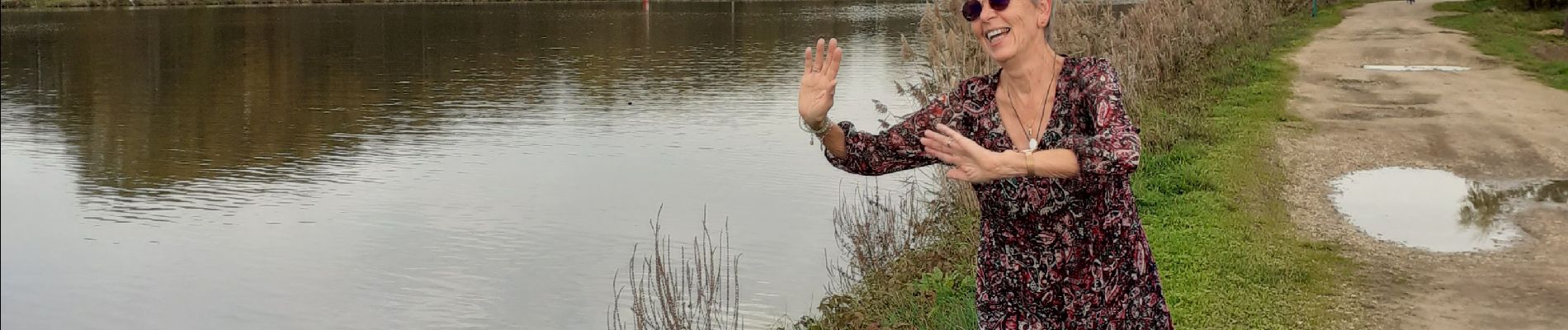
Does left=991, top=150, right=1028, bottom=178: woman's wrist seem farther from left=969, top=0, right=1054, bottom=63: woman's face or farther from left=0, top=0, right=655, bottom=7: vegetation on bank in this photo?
left=0, top=0, right=655, bottom=7: vegetation on bank

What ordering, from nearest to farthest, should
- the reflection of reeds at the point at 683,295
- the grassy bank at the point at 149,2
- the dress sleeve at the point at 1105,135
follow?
the dress sleeve at the point at 1105,135, the reflection of reeds at the point at 683,295, the grassy bank at the point at 149,2

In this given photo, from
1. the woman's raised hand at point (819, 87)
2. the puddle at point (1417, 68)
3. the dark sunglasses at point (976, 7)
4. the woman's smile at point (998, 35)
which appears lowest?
the puddle at point (1417, 68)

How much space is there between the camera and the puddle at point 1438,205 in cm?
782

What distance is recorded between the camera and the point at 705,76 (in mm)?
22594

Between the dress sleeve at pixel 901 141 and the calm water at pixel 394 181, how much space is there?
4.73m

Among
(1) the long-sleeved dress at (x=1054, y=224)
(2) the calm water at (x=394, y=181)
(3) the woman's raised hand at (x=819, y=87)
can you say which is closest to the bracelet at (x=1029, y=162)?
(1) the long-sleeved dress at (x=1054, y=224)

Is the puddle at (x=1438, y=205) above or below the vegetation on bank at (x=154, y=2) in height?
below

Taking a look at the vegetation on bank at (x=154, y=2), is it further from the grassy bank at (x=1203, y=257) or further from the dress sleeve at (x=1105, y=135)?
the dress sleeve at (x=1105, y=135)

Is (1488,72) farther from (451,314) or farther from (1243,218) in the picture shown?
(451,314)

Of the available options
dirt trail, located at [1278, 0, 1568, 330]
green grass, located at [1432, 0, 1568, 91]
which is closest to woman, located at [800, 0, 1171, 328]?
dirt trail, located at [1278, 0, 1568, 330]

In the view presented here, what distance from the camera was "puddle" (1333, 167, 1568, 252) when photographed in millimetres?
7820

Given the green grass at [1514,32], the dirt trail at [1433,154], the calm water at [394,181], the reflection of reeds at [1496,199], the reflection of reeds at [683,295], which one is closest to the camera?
the dirt trail at [1433,154]

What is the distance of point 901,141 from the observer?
321cm

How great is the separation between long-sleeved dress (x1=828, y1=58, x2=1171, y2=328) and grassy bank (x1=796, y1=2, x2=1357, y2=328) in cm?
285
